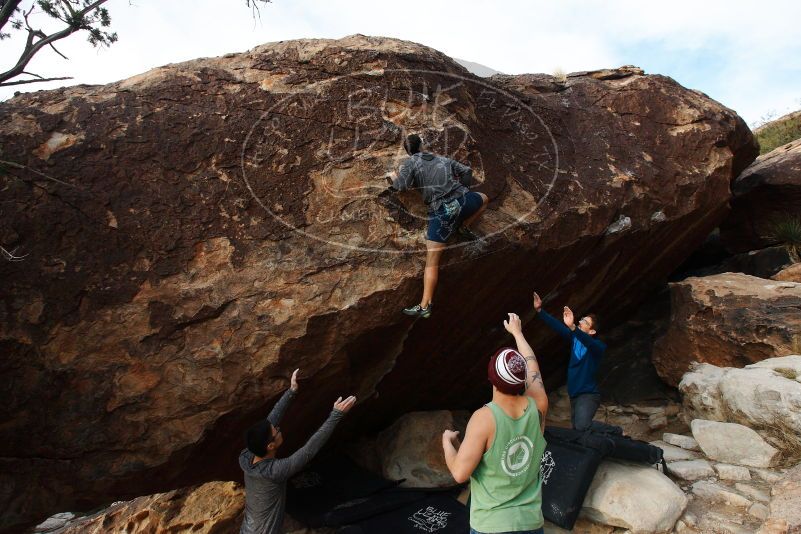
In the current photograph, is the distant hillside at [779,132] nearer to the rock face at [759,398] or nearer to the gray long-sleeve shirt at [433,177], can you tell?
the rock face at [759,398]

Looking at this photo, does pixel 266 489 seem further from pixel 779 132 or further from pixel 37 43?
pixel 779 132

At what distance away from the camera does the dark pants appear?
13.9ft

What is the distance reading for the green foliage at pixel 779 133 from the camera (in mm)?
13398

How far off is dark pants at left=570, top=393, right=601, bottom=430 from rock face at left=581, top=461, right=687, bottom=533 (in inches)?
15.9

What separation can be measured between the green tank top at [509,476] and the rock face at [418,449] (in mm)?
2486

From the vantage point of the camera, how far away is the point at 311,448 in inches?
127

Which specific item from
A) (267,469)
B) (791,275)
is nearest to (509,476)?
(267,469)

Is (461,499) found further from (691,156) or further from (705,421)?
(691,156)

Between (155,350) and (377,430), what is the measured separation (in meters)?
2.79

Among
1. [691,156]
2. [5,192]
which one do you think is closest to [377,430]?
[5,192]

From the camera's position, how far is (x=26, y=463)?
3.62 meters

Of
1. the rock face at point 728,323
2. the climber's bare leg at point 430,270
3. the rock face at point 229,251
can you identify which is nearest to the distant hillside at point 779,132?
the rock face at point 728,323

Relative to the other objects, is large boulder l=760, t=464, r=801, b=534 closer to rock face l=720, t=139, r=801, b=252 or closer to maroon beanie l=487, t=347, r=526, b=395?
maroon beanie l=487, t=347, r=526, b=395

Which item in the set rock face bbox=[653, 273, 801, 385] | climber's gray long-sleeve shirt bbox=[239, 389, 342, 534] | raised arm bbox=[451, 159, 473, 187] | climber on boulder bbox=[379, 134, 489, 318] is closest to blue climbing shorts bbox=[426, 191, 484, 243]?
climber on boulder bbox=[379, 134, 489, 318]
